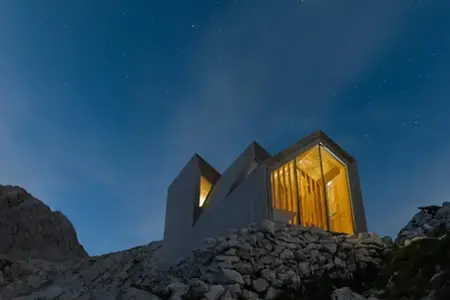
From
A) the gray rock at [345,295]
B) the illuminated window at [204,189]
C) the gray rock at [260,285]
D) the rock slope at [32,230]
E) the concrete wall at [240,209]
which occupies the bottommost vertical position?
the gray rock at [345,295]

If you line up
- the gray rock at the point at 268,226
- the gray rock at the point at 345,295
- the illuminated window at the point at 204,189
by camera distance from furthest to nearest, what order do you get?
the illuminated window at the point at 204,189, the gray rock at the point at 268,226, the gray rock at the point at 345,295

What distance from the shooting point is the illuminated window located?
57.4 ft

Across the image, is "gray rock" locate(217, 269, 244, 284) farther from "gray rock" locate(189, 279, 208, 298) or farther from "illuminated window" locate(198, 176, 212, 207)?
"illuminated window" locate(198, 176, 212, 207)

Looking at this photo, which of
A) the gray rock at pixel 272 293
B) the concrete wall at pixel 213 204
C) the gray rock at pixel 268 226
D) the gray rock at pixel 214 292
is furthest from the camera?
the concrete wall at pixel 213 204

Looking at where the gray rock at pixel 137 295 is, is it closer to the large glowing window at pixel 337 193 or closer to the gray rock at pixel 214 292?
the gray rock at pixel 214 292

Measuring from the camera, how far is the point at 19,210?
34094 mm

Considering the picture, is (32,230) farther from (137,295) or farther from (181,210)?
(137,295)

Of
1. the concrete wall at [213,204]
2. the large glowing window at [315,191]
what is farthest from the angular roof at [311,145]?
the concrete wall at [213,204]

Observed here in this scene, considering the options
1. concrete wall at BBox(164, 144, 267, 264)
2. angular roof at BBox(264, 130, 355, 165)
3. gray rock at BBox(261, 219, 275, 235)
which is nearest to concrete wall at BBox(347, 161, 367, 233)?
angular roof at BBox(264, 130, 355, 165)

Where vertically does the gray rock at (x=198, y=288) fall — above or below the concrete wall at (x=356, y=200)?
below

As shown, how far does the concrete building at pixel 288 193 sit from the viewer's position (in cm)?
1302

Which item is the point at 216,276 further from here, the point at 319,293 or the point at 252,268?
the point at 319,293

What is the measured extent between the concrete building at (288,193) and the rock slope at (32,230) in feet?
69.4

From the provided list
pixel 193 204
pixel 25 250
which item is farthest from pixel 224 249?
pixel 25 250
